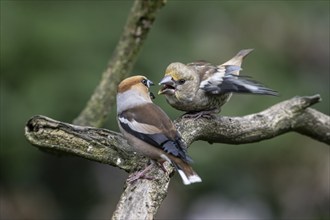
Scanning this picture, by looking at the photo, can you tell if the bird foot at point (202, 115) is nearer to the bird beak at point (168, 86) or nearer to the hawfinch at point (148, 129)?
the bird beak at point (168, 86)

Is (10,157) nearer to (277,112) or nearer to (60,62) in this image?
(60,62)

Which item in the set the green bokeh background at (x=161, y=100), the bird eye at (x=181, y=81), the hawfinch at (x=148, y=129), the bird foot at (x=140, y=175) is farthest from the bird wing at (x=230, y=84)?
the green bokeh background at (x=161, y=100)

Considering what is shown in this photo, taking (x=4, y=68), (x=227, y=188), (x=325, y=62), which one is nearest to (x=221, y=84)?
(x=4, y=68)

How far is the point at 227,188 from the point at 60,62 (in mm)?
2325

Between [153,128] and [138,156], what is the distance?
25cm

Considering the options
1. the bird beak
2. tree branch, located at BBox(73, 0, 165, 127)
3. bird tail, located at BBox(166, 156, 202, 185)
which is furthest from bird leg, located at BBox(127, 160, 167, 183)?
tree branch, located at BBox(73, 0, 165, 127)

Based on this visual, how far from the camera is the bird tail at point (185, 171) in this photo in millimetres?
3373

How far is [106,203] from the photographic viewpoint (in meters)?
8.00

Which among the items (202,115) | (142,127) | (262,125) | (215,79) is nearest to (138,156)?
(142,127)

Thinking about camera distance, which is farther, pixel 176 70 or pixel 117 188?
pixel 117 188

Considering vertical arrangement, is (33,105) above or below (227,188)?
above

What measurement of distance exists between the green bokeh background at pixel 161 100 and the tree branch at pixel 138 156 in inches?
71.1

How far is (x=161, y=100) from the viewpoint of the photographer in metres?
6.50

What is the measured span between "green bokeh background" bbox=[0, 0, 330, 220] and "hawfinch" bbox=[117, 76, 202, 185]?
2.51 meters
